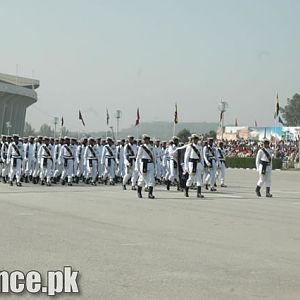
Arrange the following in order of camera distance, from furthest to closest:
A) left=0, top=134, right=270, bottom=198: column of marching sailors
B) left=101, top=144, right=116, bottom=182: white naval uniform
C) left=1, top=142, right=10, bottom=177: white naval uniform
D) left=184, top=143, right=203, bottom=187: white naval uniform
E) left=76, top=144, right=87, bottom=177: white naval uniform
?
left=76, top=144, right=87, bottom=177: white naval uniform
left=1, top=142, right=10, bottom=177: white naval uniform
left=101, top=144, right=116, bottom=182: white naval uniform
left=0, top=134, right=270, bottom=198: column of marching sailors
left=184, top=143, right=203, bottom=187: white naval uniform

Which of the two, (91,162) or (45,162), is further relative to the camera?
(91,162)

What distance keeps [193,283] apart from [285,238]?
392cm

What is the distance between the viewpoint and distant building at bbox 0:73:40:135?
300 feet

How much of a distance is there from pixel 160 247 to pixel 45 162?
17087 mm

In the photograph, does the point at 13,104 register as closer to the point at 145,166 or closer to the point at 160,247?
the point at 145,166

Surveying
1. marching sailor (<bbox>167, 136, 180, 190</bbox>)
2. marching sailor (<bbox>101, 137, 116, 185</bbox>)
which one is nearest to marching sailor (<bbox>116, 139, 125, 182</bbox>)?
marching sailor (<bbox>101, 137, 116, 185</bbox>)

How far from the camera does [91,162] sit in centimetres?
2741

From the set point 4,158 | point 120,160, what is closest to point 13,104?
point 4,158

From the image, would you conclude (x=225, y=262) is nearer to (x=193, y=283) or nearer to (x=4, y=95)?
(x=193, y=283)

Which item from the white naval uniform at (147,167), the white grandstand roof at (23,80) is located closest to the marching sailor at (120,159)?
the white naval uniform at (147,167)

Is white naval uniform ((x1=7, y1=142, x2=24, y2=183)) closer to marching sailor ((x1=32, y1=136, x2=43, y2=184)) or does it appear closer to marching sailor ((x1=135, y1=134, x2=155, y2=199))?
marching sailor ((x1=32, y1=136, x2=43, y2=184))

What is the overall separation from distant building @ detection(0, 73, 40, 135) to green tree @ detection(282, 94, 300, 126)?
60733 mm

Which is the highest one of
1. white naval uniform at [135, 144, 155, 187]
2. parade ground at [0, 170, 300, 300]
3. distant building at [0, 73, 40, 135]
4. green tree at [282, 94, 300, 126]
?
green tree at [282, 94, 300, 126]

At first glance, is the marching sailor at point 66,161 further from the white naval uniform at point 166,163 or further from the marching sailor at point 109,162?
the white naval uniform at point 166,163
